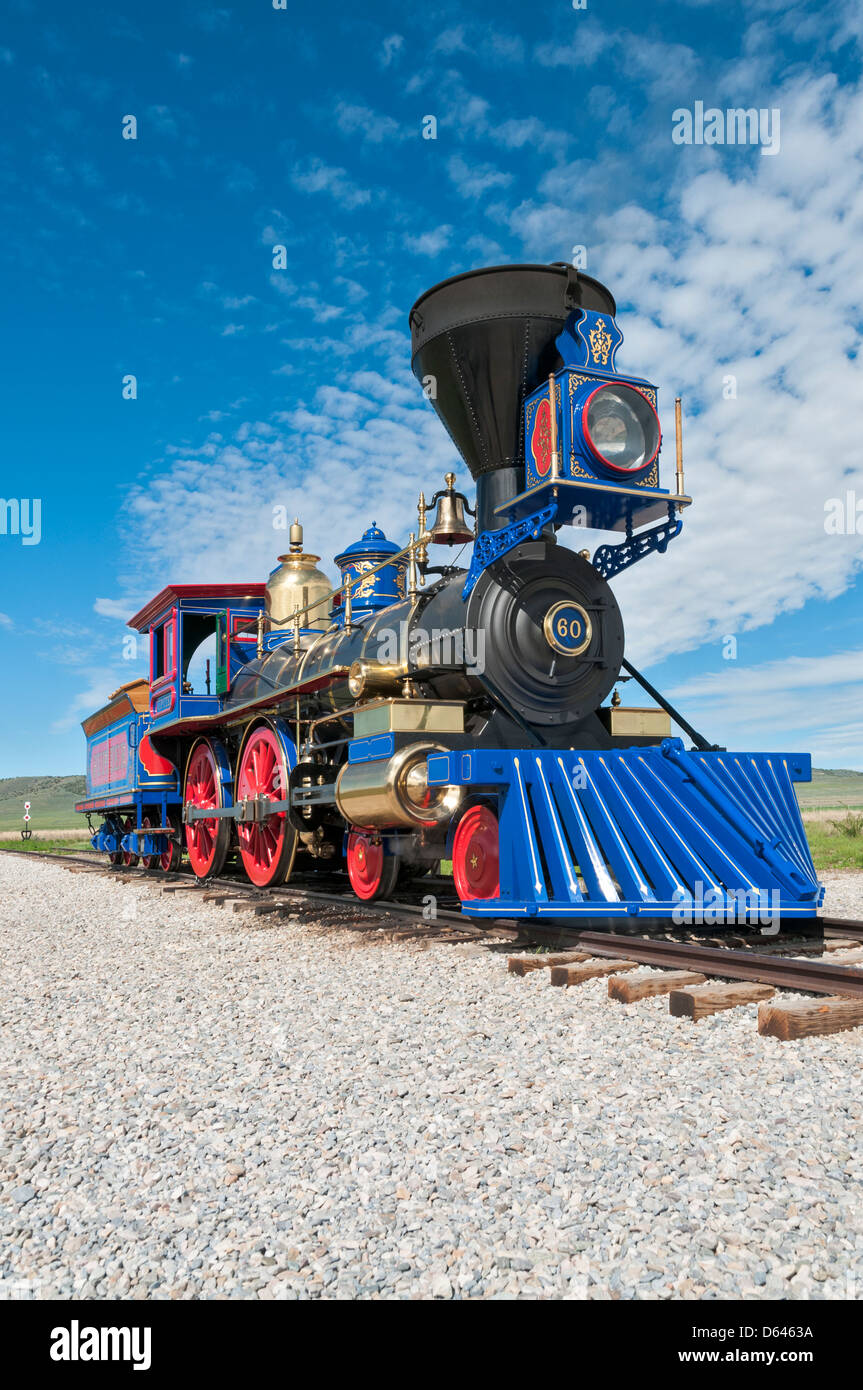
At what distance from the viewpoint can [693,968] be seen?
170 inches

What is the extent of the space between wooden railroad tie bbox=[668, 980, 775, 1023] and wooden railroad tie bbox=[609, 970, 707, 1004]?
119 mm

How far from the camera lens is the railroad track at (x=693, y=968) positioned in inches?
134

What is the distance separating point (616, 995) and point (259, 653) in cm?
730

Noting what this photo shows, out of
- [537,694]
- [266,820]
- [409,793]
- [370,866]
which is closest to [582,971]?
[409,793]

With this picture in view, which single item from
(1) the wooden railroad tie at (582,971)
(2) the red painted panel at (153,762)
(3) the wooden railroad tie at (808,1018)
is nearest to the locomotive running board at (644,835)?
(1) the wooden railroad tie at (582,971)

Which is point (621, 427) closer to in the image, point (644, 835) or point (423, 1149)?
point (644, 835)

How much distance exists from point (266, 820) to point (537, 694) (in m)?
→ 4.00

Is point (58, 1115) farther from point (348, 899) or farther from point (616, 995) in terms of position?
point (348, 899)

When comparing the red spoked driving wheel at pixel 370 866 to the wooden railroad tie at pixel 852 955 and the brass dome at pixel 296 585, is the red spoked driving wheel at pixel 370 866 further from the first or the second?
the brass dome at pixel 296 585

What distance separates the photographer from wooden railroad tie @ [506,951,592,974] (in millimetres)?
4602

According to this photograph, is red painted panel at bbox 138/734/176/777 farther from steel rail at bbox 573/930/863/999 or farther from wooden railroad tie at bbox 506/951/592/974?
wooden railroad tie at bbox 506/951/592/974
